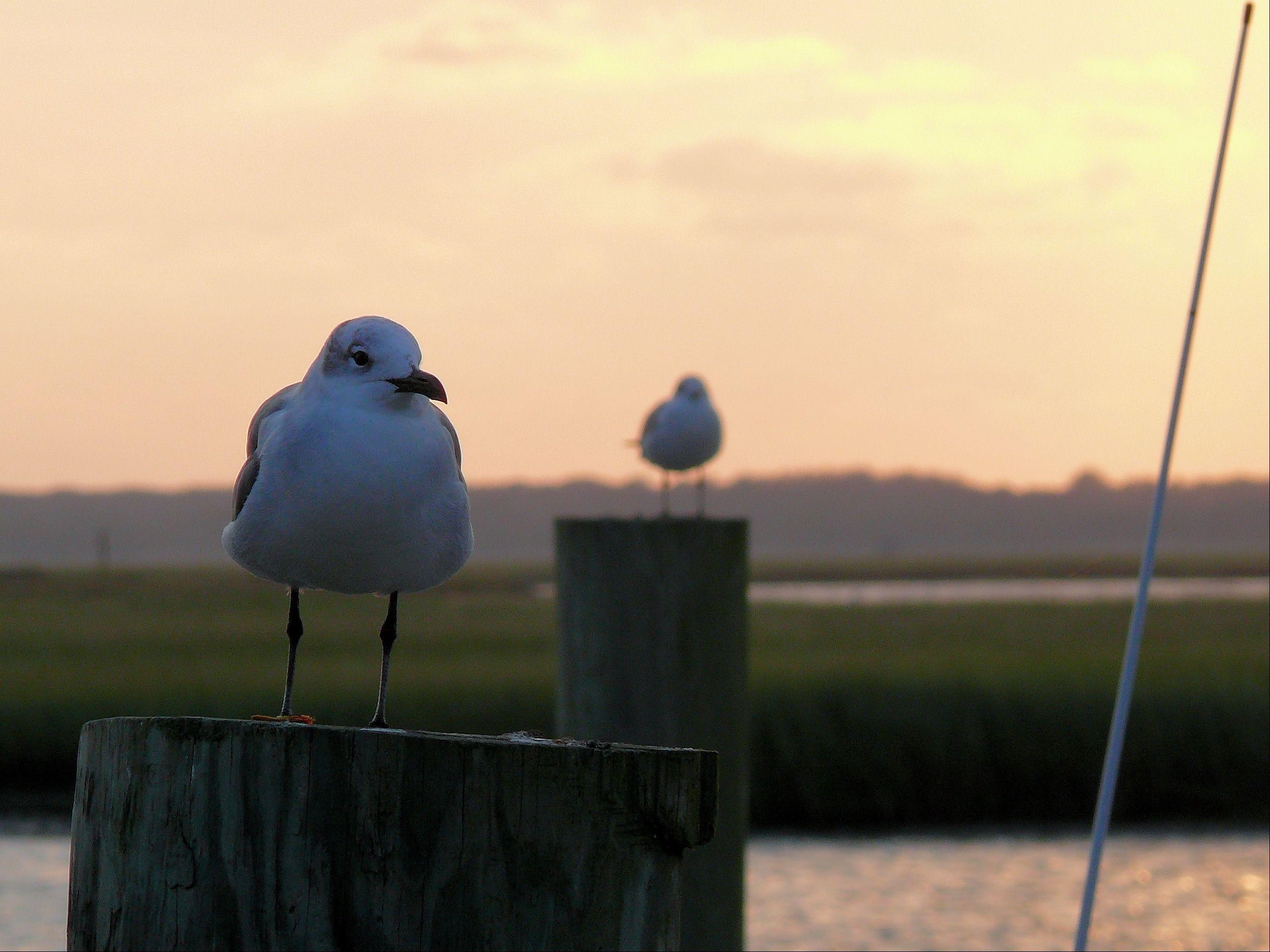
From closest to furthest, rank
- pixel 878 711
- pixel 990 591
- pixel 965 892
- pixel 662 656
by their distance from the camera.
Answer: pixel 662 656, pixel 965 892, pixel 878 711, pixel 990 591

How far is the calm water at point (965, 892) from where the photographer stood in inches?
621

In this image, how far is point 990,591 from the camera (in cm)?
7425

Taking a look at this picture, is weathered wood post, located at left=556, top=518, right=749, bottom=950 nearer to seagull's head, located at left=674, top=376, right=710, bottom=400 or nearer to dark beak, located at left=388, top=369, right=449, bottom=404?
dark beak, located at left=388, top=369, right=449, bottom=404

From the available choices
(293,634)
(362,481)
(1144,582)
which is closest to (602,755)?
(362,481)

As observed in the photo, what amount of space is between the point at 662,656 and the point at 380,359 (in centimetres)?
368

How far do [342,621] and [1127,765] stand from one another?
28.7m

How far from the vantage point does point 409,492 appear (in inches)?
150

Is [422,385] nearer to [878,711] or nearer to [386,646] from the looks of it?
[386,646]

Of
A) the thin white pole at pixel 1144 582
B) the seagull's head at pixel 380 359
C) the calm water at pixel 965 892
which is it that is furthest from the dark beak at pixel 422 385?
the calm water at pixel 965 892

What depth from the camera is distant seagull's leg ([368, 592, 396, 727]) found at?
3.96 meters

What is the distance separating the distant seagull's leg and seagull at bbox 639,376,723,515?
45.0ft

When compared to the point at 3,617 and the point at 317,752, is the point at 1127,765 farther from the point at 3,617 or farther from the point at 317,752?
the point at 3,617

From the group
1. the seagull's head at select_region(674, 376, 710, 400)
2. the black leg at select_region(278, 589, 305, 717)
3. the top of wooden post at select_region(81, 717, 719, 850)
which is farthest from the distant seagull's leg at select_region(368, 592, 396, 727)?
the seagull's head at select_region(674, 376, 710, 400)

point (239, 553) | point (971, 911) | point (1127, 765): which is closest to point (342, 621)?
point (1127, 765)
